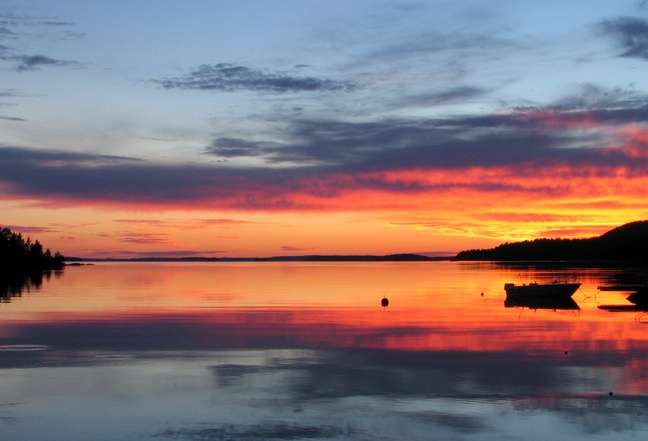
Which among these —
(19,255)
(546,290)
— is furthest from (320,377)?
(19,255)

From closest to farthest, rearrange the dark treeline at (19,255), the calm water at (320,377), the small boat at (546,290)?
the calm water at (320,377) → the small boat at (546,290) → the dark treeline at (19,255)

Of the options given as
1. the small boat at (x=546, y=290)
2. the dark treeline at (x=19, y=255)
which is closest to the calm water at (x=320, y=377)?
the small boat at (x=546, y=290)

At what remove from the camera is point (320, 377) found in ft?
80.5

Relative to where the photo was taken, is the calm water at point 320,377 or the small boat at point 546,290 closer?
the calm water at point 320,377

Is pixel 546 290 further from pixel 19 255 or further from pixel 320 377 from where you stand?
pixel 19 255

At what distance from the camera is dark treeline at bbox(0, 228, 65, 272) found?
15700 centimetres

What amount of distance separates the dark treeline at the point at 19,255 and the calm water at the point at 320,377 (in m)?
119

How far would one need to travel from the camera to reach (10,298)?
218 ft

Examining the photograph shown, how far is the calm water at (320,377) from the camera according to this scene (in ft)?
58.2

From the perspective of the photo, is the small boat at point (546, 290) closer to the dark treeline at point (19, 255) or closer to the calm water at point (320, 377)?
the calm water at point (320, 377)

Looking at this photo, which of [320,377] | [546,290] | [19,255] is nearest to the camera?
[320,377]

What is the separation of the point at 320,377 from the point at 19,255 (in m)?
158

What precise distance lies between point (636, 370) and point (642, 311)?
28.8 meters

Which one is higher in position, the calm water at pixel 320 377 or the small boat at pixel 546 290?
the small boat at pixel 546 290
